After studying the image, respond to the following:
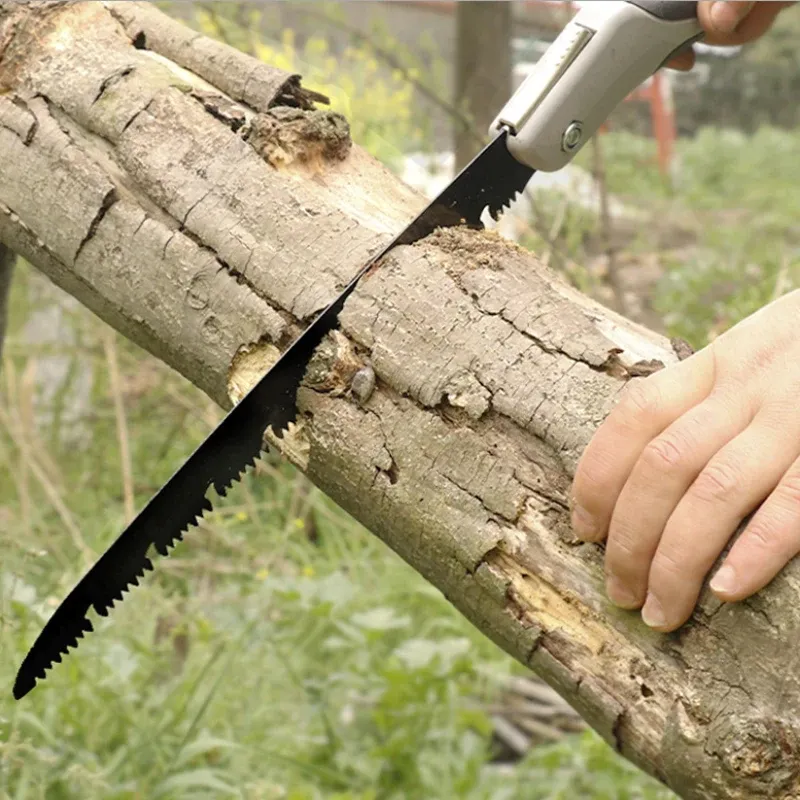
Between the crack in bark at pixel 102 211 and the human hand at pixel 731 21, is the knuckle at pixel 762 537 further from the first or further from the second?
the crack in bark at pixel 102 211

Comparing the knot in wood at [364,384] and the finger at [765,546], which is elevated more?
the finger at [765,546]

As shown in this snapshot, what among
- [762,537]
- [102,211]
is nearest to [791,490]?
[762,537]

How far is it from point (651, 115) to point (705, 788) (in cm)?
1180

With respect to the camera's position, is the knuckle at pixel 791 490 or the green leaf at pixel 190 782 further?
the green leaf at pixel 190 782

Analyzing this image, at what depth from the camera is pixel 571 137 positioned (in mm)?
1510

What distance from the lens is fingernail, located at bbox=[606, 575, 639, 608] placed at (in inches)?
45.3

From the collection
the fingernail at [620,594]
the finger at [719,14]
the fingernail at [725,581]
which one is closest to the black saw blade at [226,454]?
the finger at [719,14]

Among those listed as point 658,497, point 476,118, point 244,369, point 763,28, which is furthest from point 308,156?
point 476,118

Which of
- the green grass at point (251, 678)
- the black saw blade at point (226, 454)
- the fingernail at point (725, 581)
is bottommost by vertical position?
the green grass at point (251, 678)

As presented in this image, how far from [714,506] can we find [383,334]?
0.51 meters

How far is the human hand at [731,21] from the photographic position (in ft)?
5.43

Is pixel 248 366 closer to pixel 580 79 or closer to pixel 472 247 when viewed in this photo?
pixel 472 247

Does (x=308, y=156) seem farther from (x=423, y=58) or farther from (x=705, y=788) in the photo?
(x=423, y=58)

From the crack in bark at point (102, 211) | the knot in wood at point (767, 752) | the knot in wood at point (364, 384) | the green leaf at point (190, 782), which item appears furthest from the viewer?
the green leaf at point (190, 782)
